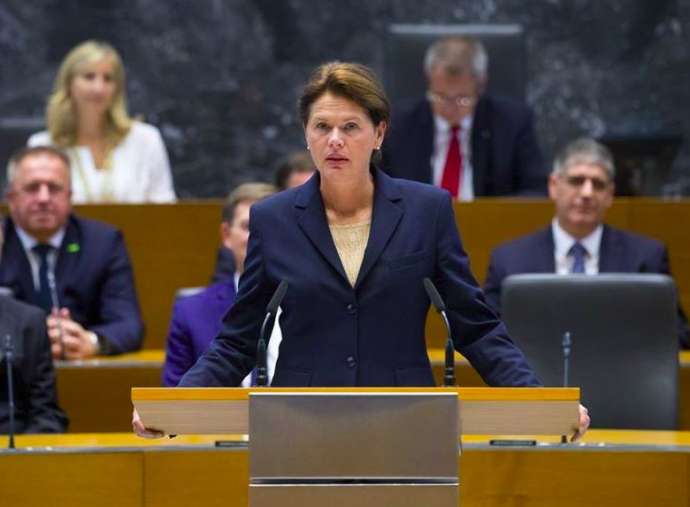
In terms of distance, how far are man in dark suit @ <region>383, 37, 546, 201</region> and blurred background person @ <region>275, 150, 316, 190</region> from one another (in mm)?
737

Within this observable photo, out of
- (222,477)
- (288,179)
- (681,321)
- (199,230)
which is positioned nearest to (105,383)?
(199,230)

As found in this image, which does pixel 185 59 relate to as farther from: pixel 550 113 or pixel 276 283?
pixel 276 283

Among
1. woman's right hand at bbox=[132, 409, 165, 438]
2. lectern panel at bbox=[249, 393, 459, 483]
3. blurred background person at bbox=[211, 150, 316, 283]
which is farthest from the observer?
blurred background person at bbox=[211, 150, 316, 283]

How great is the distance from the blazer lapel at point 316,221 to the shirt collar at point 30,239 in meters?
2.15

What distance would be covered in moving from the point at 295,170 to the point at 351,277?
225 cm

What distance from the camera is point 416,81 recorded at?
21.2 feet

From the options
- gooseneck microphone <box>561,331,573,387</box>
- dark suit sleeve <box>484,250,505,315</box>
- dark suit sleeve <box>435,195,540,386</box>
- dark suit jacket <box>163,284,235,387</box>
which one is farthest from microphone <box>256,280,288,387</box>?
dark suit sleeve <box>484,250,505,315</box>

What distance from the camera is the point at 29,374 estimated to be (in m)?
4.19

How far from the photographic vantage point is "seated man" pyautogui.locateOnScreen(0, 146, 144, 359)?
4.89m

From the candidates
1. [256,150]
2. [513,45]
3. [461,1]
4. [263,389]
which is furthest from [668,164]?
[263,389]

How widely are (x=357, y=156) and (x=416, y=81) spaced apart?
12.0ft

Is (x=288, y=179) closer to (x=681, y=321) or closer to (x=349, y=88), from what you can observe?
(x=681, y=321)

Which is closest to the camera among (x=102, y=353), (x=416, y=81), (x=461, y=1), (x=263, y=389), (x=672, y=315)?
(x=263, y=389)

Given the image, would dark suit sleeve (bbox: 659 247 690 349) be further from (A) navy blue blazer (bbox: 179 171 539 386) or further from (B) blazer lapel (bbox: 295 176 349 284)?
(B) blazer lapel (bbox: 295 176 349 284)
